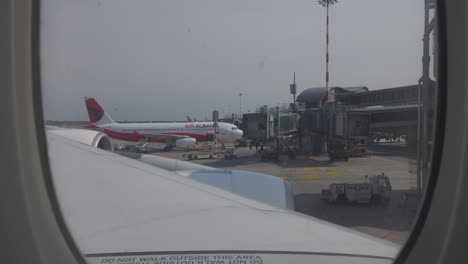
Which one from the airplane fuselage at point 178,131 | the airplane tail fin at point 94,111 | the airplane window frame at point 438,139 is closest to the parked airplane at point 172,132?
the airplane fuselage at point 178,131

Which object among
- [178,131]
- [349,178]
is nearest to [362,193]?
[349,178]

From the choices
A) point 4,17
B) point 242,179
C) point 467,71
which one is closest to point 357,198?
point 242,179

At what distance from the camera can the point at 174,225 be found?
1921 millimetres

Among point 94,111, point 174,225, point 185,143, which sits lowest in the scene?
point 185,143

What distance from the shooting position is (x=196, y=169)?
351 cm

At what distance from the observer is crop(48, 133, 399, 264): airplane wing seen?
1641 mm

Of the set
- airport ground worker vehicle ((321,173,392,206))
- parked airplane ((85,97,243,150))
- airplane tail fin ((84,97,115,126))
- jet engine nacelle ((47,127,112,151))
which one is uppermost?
airplane tail fin ((84,97,115,126))

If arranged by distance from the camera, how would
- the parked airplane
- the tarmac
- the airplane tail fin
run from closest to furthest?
1. the airplane tail fin
2. the tarmac
3. the parked airplane

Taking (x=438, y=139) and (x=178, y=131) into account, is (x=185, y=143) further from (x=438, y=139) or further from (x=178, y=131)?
(x=438, y=139)

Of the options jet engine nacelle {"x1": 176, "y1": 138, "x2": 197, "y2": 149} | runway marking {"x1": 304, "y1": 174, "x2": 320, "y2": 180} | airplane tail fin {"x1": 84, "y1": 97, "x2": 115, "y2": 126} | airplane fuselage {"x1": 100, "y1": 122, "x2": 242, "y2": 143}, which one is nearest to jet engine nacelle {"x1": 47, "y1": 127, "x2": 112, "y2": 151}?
airplane tail fin {"x1": 84, "y1": 97, "x2": 115, "y2": 126}

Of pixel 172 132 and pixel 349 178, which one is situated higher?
pixel 172 132

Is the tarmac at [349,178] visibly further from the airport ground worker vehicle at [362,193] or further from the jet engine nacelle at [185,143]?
the jet engine nacelle at [185,143]

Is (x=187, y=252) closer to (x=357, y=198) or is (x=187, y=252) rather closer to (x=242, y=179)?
(x=242, y=179)

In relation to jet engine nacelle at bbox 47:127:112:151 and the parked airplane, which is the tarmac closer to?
jet engine nacelle at bbox 47:127:112:151
